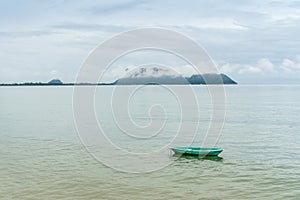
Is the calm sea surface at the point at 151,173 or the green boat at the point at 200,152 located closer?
the calm sea surface at the point at 151,173

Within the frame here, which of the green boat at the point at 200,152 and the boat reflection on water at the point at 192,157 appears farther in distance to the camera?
the green boat at the point at 200,152

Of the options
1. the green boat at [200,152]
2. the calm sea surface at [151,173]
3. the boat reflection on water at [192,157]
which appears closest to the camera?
the calm sea surface at [151,173]

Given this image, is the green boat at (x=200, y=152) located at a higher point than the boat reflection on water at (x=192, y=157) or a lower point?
higher

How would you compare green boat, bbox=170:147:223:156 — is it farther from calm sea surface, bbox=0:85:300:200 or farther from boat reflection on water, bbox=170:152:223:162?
calm sea surface, bbox=0:85:300:200

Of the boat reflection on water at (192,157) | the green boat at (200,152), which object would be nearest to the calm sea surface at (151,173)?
the boat reflection on water at (192,157)

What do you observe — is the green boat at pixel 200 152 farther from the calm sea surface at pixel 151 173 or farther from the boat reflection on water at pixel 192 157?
the calm sea surface at pixel 151 173

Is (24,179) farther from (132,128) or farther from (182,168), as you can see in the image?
(132,128)

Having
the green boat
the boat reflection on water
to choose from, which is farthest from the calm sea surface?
the green boat

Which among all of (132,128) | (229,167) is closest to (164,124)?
(132,128)

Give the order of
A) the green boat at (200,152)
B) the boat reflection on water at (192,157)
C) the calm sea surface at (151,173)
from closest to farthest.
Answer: the calm sea surface at (151,173) → the boat reflection on water at (192,157) → the green boat at (200,152)

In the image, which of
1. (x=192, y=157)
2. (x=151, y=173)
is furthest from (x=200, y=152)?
(x=151, y=173)

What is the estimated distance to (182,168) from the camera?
995 inches

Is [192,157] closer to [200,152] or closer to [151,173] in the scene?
[200,152]

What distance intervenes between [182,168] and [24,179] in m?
9.22
